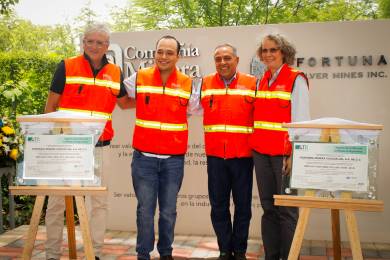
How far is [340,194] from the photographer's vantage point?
3059 millimetres

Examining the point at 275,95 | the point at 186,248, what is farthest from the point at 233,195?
the point at 186,248

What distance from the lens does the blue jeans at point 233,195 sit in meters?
4.01

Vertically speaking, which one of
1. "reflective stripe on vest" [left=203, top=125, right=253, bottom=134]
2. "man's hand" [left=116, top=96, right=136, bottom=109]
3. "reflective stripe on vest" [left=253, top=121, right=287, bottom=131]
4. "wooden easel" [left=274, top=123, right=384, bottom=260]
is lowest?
"wooden easel" [left=274, top=123, right=384, bottom=260]

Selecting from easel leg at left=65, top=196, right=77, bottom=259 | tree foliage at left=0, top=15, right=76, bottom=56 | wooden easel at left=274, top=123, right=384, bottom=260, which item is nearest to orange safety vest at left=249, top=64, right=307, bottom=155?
wooden easel at left=274, top=123, right=384, bottom=260

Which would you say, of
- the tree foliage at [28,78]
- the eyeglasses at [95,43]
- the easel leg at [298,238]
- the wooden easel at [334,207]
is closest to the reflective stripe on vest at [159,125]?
the eyeglasses at [95,43]

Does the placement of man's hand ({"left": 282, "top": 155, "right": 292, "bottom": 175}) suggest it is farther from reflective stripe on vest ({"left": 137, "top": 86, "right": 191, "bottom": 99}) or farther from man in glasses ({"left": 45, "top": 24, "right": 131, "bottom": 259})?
man in glasses ({"left": 45, "top": 24, "right": 131, "bottom": 259})

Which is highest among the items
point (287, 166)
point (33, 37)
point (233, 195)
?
point (33, 37)

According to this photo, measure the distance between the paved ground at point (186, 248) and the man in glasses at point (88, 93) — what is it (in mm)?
599

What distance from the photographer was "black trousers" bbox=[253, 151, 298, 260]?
364cm

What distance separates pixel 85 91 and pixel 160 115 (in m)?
0.66

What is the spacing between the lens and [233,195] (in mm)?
4082

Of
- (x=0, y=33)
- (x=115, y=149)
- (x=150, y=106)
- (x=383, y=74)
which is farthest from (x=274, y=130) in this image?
(x=0, y=33)

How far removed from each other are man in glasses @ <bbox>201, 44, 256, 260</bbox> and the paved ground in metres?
0.60

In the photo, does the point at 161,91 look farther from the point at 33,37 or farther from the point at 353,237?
the point at 33,37
